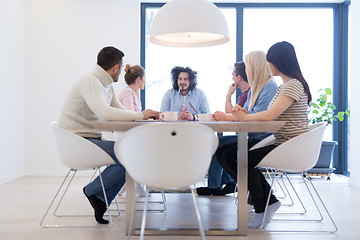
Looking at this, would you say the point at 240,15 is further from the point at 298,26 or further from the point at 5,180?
the point at 5,180

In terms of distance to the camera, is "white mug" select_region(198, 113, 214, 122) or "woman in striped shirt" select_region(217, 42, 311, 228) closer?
"woman in striped shirt" select_region(217, 42, 311, 228)

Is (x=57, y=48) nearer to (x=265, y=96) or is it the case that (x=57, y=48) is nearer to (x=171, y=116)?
(x=171, y=116)

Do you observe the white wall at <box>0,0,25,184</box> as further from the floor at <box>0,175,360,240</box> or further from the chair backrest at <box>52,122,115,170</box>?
the chair backrest at <box>52,122,115,170</box>

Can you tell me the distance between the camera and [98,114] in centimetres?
284

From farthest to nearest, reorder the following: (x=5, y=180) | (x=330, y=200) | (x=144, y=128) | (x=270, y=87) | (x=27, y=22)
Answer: (x=27, y=22) < (x=5, y=180) < (x=330, y=200) < (x=270, y=87) < (x=144, y=128)

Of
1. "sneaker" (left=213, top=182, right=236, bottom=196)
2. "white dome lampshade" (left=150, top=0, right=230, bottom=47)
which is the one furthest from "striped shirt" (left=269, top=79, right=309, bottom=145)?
"sneaker" (left=213, top=182, right=236, bottom=196)

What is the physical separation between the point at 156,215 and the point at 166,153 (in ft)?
4.56

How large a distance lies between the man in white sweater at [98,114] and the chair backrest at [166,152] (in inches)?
31.3

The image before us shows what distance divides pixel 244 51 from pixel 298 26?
854 mm

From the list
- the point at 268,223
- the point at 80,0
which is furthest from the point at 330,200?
the point at 80,0

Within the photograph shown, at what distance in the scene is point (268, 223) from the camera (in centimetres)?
293

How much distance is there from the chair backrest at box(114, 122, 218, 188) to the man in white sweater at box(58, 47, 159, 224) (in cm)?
80

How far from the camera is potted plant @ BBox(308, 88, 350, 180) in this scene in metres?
5.39

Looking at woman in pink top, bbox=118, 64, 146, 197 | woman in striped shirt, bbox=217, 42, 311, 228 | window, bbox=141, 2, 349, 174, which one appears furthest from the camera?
window, bbox=141, 2, 349, 174
